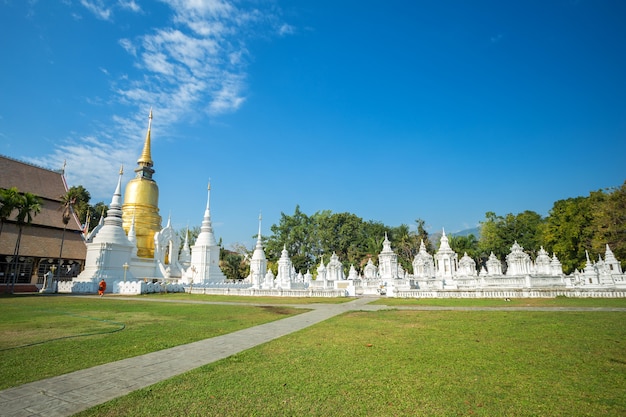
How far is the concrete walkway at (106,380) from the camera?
13.6 ft

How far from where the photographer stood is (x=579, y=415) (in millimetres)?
3811

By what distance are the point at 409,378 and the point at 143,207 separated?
1821 inches

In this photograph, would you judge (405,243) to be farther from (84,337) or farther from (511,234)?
(84,337)

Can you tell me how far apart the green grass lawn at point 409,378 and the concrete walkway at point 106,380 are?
32cm

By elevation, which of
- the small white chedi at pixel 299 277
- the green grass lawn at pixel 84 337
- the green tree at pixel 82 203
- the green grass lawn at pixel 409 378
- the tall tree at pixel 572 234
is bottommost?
the green grass lawn at pixel 84 337

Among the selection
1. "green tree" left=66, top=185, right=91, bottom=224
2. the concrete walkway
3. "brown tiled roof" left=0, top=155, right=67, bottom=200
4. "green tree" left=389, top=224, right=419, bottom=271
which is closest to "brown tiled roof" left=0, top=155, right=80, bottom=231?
"brown tiled roof" left=0, top=155, right=67, bottom=200

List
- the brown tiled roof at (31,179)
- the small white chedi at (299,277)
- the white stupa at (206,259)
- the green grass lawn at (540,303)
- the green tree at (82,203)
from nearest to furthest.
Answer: the green grass lawn at (540,303) → the small white chedi at (299,277) → the brown tiled roof at (31,179) → the white stupa at (206,259) → the green tree at (82,203)

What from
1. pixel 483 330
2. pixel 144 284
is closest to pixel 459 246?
pixel 144 284

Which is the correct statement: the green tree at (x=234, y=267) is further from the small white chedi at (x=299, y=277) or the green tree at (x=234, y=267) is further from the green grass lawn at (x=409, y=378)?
the green grass lawn at (x=409, y=378)

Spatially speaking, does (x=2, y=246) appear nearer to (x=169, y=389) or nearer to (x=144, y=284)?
(x=144, y=284)

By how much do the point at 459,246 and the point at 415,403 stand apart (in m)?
61.1

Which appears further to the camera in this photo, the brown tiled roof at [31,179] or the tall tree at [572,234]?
the tall tree at [572,234]

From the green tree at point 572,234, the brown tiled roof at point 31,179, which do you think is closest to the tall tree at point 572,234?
the green tree at point 572,234

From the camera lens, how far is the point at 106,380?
516cm
